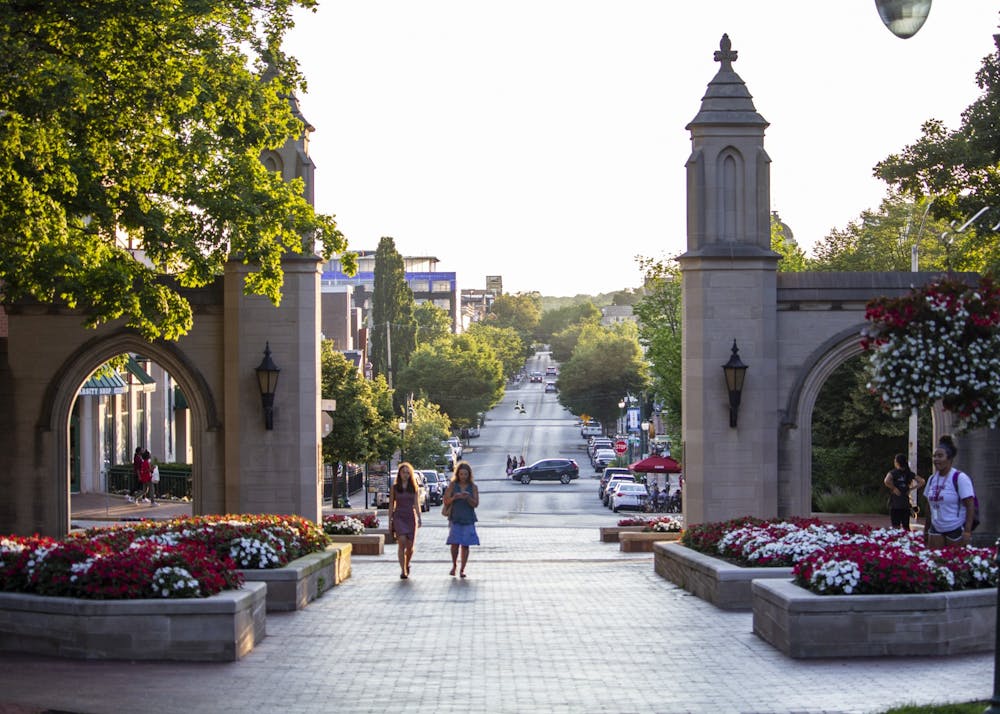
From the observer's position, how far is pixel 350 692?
394 inches

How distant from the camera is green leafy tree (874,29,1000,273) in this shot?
2581 cm

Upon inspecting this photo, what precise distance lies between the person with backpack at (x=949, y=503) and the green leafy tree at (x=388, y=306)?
87409 mm

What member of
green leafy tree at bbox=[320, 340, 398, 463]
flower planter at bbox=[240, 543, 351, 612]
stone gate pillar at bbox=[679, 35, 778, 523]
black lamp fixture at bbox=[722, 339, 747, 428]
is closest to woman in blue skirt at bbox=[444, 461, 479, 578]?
flower planter at bbox=[240, 543, 351, 612]

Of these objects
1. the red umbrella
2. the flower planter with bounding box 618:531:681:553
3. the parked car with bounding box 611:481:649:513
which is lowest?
the parked car with bounding box 611:481:649:513

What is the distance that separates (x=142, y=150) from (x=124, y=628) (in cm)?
769

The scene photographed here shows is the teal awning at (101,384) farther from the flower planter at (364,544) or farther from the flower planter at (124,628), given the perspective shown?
the flower planter at (124,628)

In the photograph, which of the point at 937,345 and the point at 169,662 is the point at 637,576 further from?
the point at 169,662

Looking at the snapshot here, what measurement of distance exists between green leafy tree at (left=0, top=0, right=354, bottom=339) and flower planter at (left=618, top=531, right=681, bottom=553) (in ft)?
27.6

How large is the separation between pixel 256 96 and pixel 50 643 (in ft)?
29.5

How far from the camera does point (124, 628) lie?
10930 mm

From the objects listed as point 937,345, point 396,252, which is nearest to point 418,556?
point 937,345

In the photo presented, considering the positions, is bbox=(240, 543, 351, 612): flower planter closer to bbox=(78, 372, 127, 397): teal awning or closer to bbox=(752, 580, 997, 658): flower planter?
bbox=(752, 580, 997, 658): flower planter

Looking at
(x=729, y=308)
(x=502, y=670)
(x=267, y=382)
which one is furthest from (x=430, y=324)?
(x=502, y=670)

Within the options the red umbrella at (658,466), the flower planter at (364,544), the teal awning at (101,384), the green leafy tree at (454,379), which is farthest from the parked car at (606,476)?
the green leafy tree at (454,379)
